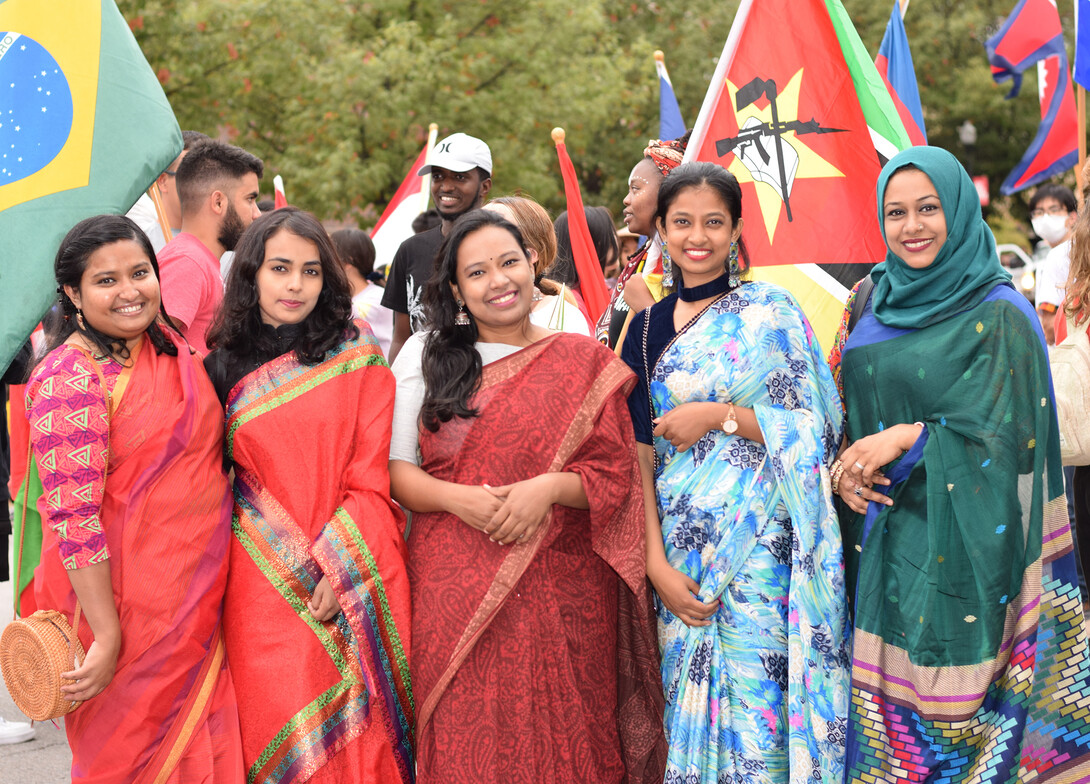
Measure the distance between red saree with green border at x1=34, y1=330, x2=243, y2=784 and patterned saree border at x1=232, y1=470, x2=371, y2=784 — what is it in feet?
0.32

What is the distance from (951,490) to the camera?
8.94ft

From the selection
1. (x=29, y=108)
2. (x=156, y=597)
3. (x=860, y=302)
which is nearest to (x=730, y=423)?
(x=860, y=302)

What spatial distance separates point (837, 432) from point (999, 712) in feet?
2.67

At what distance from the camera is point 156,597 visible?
8.48 feet

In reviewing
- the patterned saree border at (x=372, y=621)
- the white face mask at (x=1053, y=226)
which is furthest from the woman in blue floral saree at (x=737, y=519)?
the white face mask at (x=1053, y=226)

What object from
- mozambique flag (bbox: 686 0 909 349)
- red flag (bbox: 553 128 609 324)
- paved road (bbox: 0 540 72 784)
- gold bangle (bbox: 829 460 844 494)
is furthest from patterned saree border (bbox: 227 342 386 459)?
red flag (bbox: 553 128 609 324)

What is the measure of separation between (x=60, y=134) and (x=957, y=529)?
9.08ft

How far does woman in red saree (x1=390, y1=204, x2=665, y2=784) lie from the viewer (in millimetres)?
2697

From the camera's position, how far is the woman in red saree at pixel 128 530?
8.13 ft

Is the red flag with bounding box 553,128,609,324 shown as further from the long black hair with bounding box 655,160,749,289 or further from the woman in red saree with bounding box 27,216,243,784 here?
the woman in red saree with bounding box 27,216,243,784

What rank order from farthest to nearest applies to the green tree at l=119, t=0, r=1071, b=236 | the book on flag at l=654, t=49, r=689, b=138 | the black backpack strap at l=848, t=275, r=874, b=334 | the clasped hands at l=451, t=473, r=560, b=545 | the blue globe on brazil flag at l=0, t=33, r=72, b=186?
the green tree at l=119, t=0, r=1071, b=236 → the book on flag at l=654, t=49, r=689, b=138 → the blue globe on brazil flag at l=0, t=33, r=72, b=186 → the black backpack strap at l=848, t=275, r=874, b=334 → the clasped hands at l=451, t=473, r=560, b=545

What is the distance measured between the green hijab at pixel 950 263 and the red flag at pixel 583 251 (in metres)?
2.14

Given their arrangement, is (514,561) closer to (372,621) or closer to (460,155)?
(372,621)

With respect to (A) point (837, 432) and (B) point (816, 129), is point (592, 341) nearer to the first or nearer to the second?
(A) point (837, 432)
